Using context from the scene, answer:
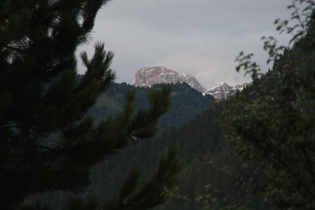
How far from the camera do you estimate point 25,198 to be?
36.1 ft

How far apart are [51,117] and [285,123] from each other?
17.4ft

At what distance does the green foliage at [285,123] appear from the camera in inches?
293

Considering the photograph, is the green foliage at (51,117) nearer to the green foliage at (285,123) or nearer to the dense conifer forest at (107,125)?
the dense conifer forest at (107,125)

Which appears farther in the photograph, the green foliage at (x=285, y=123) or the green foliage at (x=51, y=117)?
the green foliage at (x=51, y=117)

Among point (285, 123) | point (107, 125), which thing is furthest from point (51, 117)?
point (285, 123)

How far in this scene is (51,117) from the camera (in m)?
10.2

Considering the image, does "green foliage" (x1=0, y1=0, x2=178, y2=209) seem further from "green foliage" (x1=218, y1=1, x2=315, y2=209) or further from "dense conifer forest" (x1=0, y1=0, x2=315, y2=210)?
"green foliage" (x1=218, y1=1, x2=315, y2=209)

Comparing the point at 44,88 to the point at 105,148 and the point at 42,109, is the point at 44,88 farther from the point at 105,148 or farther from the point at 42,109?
the point at 105,148

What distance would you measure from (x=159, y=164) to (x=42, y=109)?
3.16 m

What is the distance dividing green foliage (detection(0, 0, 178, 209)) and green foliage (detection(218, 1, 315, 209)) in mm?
3634

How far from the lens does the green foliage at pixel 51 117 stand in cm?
1006

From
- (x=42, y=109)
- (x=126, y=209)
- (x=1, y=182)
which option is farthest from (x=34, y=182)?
(x=126, y=209)

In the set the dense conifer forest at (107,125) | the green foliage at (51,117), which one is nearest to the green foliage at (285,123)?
the dense conifer forest at (107,125)

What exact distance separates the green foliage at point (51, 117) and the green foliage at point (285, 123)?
363 cm
